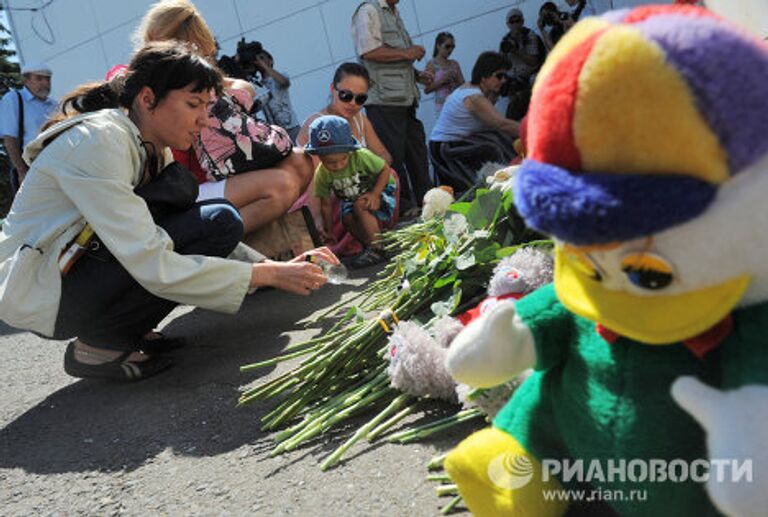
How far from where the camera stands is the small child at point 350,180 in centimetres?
359

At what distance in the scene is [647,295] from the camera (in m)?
0.84

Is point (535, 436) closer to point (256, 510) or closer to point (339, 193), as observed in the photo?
point (256, 510)

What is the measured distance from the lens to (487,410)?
4.53ft

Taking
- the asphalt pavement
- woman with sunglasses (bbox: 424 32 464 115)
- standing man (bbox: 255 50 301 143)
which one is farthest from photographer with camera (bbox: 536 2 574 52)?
the asphalt pavement

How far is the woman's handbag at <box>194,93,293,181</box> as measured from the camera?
10.6 ft

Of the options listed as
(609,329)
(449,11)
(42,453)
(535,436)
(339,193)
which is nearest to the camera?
(609,329)

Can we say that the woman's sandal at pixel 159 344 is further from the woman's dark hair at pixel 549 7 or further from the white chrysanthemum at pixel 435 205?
the woman's dark hair at pixel 549 7

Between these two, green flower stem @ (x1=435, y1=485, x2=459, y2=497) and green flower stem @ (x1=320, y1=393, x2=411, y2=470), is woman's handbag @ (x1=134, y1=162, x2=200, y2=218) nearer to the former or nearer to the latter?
green flower stem @ (x1=320, y1=393, x2=411, y2=470)

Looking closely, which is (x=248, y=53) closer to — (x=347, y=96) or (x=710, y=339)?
(x=347, y=96)

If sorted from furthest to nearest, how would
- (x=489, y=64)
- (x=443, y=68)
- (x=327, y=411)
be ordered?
1. (x=443, y=68)
2. (x=489, y=64)
3. (x=327, y=411)

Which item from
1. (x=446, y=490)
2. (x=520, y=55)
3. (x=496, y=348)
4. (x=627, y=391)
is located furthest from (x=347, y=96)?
(x=627, y=391)

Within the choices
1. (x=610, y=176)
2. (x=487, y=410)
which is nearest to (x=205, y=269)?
(x=487, y=410)

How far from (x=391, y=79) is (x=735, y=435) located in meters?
4.44

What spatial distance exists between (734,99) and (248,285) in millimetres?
1789
